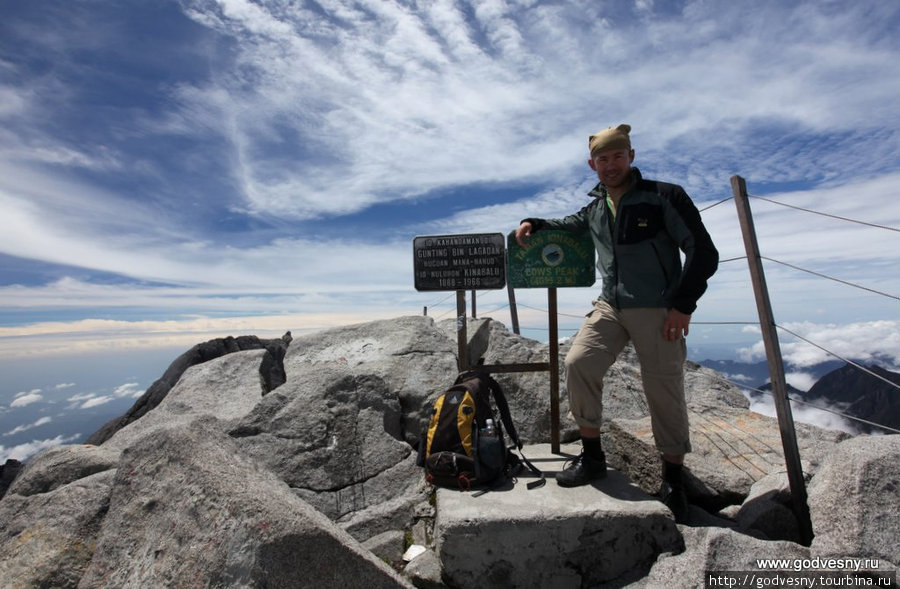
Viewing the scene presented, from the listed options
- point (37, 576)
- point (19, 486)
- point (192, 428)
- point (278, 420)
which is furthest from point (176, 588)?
point (19, 486)

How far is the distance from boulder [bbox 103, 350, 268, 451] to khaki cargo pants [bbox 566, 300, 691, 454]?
5798mm

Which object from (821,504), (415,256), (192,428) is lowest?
(821,504)

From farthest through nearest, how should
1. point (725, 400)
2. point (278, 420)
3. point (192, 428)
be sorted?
point (725, 400), point (278, 420), point (192, 428)

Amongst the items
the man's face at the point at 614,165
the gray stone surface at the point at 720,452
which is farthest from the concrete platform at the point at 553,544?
the man's face at the point at 614,165

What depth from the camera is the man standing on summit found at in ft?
15.1

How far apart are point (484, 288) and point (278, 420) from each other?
3260 millimetres

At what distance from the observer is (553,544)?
4.18m

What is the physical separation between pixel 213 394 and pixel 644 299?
8.13m

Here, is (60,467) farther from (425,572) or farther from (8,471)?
(8,471)

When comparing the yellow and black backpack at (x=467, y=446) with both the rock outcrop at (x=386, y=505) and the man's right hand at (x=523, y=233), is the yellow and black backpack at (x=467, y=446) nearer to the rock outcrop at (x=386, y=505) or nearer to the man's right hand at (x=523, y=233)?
the rock outcrop at (x=386, y=505)

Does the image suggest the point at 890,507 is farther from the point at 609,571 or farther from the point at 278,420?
the point at 278,420

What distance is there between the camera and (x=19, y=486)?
5578 mm

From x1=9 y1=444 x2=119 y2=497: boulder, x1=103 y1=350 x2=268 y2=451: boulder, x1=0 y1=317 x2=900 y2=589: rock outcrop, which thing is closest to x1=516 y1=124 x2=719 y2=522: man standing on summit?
x1=0 y1=317 x2=900 y2=589: rock outcrop

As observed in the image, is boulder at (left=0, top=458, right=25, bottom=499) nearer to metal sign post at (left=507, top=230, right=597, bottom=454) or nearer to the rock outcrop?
the rock outcrop
